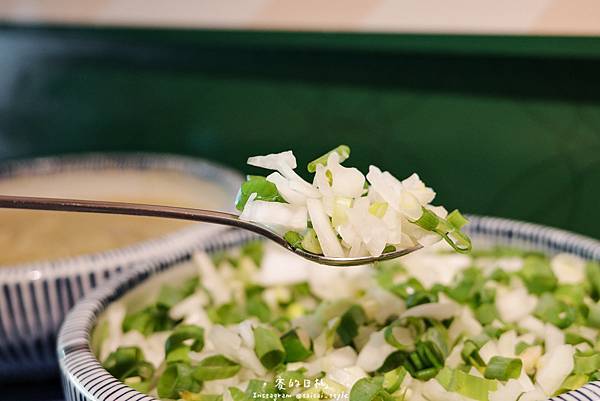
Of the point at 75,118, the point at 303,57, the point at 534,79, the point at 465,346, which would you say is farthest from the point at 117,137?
the point at 465,346

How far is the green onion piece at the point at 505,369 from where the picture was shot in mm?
569

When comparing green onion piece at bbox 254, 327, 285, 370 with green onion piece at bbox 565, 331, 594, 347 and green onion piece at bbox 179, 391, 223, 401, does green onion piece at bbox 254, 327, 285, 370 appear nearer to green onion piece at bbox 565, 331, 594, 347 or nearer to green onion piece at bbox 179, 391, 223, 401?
green onion piece at bbox 179, 391, 223, 401

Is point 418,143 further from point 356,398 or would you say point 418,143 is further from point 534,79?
point 356,398

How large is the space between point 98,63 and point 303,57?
1.24 ft

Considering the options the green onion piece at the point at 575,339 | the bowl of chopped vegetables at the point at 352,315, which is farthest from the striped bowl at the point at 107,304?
the green onion piece at the point at 575,339

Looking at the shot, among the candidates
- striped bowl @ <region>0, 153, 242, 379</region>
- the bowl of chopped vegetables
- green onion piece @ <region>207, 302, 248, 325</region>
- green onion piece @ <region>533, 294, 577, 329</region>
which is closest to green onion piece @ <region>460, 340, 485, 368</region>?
the bowl of chopped vegetables

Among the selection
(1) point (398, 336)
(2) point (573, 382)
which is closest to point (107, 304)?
(1) point (398, 336)

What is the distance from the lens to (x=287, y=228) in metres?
0.55

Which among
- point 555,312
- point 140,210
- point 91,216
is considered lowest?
point 91,216

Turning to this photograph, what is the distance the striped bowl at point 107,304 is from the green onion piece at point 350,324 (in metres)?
0.19

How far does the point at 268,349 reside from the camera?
61 cm

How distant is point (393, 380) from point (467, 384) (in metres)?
0.05

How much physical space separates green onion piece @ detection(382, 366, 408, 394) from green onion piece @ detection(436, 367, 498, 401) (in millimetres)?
28

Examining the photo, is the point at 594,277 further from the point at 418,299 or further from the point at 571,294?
the point at 418,299
